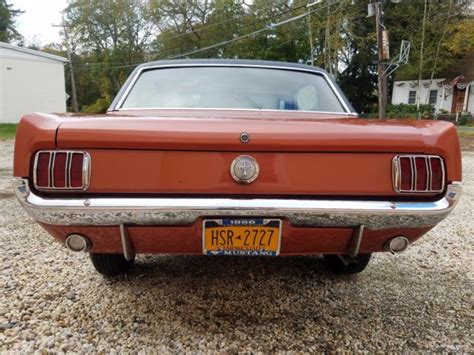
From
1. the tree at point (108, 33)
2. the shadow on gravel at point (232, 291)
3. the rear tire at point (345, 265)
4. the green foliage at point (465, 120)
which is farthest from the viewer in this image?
the tree at point (108, 33)

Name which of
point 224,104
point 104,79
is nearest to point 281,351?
point 224,104

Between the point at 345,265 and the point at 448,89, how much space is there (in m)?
32.5

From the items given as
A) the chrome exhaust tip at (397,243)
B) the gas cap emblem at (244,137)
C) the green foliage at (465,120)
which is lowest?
the green foliage at (465,120)

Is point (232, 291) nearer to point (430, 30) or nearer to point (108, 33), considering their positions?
point (430, 30)

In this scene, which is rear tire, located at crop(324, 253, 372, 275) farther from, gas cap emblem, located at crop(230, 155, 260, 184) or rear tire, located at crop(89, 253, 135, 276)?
rear tire, located at crop(89, 253, 135, 276)

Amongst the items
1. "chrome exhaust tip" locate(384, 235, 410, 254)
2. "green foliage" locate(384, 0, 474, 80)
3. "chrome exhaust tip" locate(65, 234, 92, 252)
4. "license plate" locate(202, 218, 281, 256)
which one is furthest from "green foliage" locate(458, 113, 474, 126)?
"chrome exhaust tip" locate(65, 234, 92, 252)

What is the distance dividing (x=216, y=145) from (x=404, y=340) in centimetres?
145

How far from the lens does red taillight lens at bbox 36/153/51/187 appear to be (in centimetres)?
172

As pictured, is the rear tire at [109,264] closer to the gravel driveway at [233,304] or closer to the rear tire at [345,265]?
the gravel driveway at [233,304]

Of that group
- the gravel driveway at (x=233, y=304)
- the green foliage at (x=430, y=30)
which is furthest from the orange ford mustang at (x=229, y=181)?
the green foliage at (x=430, y=30)

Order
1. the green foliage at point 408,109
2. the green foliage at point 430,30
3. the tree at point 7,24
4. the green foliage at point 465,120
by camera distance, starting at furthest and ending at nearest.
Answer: the tree at point 7,24
the green foliage at point 408,109
the green foliage at point 430,30
the green foliage at point 465,120

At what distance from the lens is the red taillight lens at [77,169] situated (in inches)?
67.7

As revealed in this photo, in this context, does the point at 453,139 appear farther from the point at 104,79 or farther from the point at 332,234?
the point at 104,79

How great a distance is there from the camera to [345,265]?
278 centimetres
